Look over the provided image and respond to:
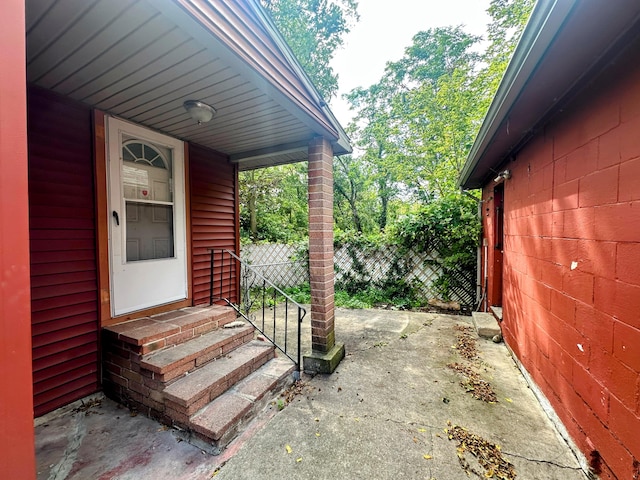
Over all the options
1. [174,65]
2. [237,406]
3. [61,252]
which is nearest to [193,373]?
[237,406]

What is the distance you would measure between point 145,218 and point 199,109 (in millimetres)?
1334

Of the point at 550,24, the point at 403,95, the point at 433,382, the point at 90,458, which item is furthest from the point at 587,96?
the point at 403,95

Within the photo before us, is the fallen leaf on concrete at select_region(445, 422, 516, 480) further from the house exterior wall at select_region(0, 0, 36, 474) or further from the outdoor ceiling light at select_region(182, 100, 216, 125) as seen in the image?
the outdoor ceiling light at select_region(182, 100, 216, 125)

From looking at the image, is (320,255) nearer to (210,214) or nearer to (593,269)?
(210,214)

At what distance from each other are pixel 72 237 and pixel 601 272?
12.0 feet

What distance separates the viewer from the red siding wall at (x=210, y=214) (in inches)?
126

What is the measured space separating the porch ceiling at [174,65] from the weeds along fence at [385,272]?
2810 millimetres

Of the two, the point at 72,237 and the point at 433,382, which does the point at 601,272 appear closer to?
the point at 433,382

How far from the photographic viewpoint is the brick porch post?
8.61ft

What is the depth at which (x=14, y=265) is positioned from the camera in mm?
643

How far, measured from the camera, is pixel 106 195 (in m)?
2.37

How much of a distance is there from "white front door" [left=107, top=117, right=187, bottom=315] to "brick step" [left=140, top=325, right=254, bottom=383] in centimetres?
70

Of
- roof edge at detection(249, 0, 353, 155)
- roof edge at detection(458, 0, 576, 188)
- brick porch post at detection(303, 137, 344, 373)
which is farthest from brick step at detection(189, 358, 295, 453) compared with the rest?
roof edge at detection(458, 0, 576, 188)

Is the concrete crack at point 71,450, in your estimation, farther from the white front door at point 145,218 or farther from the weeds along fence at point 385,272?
the weeds along fence at point 385,272
